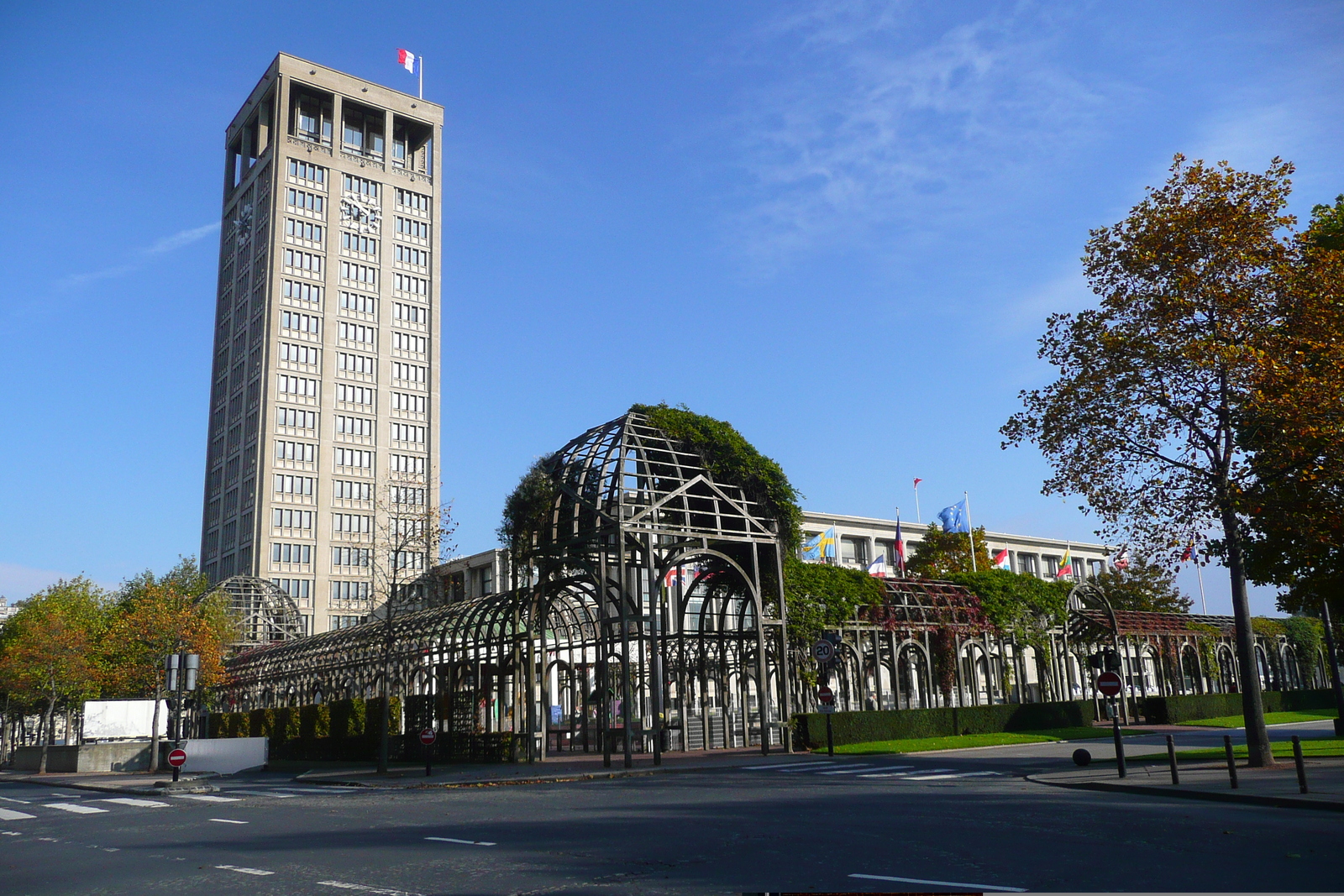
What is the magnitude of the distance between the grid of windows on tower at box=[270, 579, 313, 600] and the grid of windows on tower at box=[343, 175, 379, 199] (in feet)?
135

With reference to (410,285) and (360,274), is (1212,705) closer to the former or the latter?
(410,285)

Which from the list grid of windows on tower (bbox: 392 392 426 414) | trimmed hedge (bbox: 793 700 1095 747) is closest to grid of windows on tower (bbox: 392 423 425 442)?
grid of windows on tower (bbox: 392 392 426 414)

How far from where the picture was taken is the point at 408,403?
338 feet

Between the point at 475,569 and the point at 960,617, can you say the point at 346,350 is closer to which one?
the point at 475,569

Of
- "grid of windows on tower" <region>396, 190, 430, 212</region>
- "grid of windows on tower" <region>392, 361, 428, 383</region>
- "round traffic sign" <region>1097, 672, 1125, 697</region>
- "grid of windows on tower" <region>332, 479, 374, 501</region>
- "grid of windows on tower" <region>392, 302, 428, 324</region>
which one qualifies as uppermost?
"grid of windows on tower" <region>396, 190, 430, 212</region>

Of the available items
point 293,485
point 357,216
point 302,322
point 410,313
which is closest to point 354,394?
point 302,322

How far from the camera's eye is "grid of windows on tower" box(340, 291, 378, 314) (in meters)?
102

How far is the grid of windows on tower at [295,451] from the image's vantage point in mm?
95562

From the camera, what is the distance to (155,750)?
3900cm

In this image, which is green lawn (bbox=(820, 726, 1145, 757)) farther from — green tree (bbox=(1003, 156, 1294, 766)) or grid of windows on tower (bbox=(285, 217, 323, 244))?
grid of windows on tower (bbox=(285, 217, 323, 244))

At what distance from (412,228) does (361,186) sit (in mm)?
6620

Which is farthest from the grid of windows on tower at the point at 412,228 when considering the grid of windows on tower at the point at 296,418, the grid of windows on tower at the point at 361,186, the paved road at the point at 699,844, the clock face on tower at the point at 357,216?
the paved road at the point at 699,844

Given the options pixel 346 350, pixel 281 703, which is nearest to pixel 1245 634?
pixel 281 703

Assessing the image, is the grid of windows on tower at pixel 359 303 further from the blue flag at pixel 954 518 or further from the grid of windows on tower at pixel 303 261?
the blue flag at pixel 954 518
